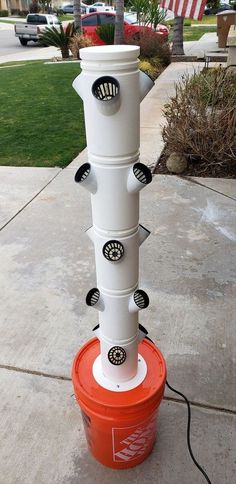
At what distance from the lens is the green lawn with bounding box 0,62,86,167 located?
589cm

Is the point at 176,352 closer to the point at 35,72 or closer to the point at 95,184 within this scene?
the point at 95,184

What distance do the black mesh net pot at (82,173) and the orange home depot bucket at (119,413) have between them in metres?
0.90

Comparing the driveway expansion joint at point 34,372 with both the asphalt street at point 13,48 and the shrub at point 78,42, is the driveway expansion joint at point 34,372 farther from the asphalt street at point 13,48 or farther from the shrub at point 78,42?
the asphalt street at point 13,48

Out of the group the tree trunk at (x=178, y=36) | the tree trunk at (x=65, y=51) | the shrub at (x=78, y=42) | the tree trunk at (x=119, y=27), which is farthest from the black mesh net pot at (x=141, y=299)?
the tree trunk at (x=65, y=51)

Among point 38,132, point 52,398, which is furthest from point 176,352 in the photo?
point 38,132

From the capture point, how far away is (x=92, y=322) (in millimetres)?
2818

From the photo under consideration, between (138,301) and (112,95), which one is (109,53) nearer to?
(112,95)

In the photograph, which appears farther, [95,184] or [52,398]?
[52,398]

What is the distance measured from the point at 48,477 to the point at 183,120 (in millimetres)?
3925

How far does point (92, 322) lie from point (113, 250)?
54.2 inches

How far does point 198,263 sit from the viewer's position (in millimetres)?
3418

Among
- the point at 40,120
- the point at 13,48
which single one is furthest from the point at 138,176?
the point at 13,48

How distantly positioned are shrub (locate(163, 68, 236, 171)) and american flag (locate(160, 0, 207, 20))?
5.15ft

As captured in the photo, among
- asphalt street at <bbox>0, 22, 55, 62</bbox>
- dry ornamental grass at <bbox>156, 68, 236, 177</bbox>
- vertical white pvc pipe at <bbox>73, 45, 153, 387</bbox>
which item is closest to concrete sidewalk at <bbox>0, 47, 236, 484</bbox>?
dry ornamental grass at <bbox>156, 68, 236, 177</bbox>
